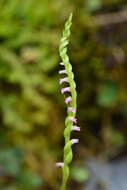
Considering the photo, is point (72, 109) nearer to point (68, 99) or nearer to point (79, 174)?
point (68, 99)

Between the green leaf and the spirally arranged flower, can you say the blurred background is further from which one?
the spirally arranged flower

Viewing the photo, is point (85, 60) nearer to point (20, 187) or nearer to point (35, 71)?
point (35, 71)

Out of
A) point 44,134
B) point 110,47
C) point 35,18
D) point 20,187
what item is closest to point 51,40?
point 35,18

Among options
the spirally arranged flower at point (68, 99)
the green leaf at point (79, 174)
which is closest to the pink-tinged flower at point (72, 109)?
the spirally arranged flower at point (68, 99)

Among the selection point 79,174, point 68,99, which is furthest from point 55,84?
point 68,99

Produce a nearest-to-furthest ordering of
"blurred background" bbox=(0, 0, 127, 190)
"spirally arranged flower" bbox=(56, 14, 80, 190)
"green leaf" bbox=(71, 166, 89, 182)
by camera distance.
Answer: "spirally arranged flower" bbox=(56, 14, 80, 190) → "blurred background" bbox=(0, 0, 127, 190) → "green leaf" bbox=(71, 166, 89, 182)

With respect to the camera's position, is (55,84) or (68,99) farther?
(55,84)

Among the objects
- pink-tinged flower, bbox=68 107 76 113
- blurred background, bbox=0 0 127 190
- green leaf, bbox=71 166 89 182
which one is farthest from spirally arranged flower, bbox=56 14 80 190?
green leaf, bbox=71 166 89 182

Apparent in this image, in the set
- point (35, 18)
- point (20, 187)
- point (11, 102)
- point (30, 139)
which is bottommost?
point (20, 187)
